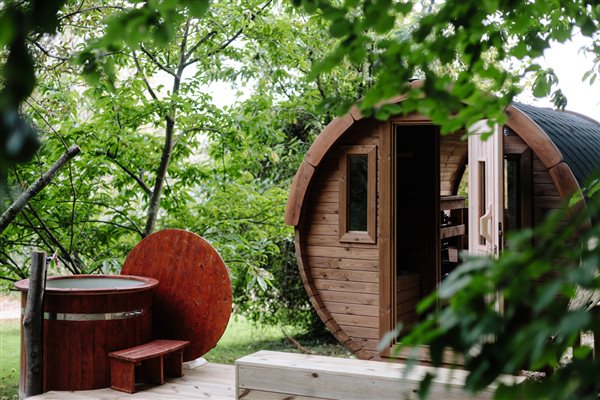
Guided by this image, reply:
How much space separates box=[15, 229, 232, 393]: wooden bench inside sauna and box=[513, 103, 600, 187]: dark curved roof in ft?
10.2

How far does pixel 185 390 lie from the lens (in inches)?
242

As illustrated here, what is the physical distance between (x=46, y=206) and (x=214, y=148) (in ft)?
6.35

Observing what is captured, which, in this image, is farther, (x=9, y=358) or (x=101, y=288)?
(x=9, y=358)

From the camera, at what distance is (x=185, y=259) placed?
6.95m

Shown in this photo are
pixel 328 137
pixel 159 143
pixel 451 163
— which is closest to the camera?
pixel 328 137

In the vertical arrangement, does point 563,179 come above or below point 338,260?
above

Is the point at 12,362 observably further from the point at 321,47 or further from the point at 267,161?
the point at 321,47

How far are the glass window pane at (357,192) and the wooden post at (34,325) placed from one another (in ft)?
9.25

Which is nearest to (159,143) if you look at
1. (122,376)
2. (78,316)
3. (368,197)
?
(368,197)

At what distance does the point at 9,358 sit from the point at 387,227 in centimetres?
708

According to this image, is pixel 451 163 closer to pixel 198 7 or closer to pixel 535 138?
pixel 535 138

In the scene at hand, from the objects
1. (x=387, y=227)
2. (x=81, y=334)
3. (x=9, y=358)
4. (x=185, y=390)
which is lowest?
(x=9, y=358)

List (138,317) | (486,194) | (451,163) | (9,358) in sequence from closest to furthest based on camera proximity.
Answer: (486,194) < (138,317) < (451,163) < (9,358)

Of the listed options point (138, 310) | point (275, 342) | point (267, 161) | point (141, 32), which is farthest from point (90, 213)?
point (141, 32)
